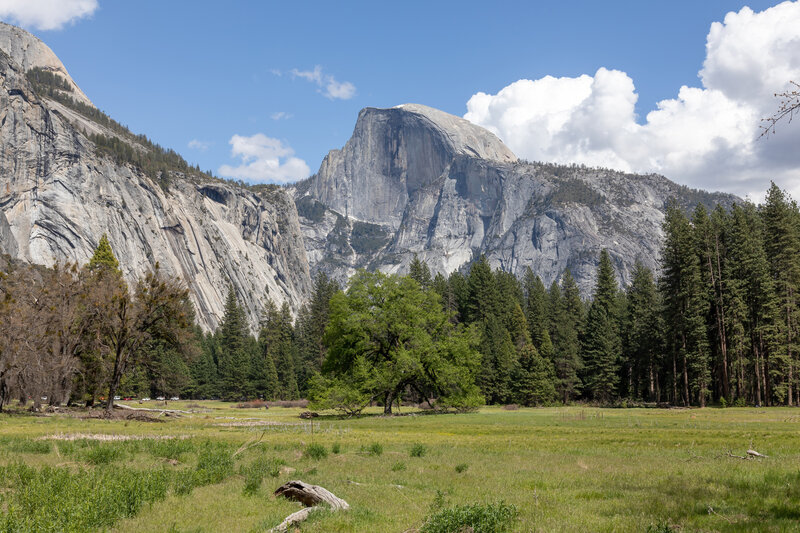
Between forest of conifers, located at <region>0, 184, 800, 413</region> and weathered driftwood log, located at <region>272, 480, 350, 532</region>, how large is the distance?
36.1 m

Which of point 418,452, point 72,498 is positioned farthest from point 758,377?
point 72,498

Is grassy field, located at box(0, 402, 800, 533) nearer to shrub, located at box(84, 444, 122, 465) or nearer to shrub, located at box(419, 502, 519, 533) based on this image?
shrub, located at box(84, 444, 122, 465)

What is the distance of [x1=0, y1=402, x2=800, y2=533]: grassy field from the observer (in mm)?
8977

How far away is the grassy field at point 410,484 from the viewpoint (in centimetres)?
898

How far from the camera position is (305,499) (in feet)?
35.4

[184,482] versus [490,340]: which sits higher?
[490,340]

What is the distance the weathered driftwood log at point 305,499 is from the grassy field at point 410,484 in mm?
276

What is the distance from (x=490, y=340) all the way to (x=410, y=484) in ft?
233

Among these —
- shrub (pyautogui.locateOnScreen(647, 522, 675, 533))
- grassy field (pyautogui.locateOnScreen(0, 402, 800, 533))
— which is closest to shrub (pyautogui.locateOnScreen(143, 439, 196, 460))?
grassy field (pyautogui.locateOnScreen(0, 402, 800, 533))

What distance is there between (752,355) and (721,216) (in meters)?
18.7

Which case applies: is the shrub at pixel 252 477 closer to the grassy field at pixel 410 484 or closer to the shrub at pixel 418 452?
the grassy field at pixel 410 484

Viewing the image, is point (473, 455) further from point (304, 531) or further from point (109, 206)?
point (109, 206)

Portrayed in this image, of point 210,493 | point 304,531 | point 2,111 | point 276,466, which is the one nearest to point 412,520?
point 304,531

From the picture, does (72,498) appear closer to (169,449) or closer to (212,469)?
(212,469)
